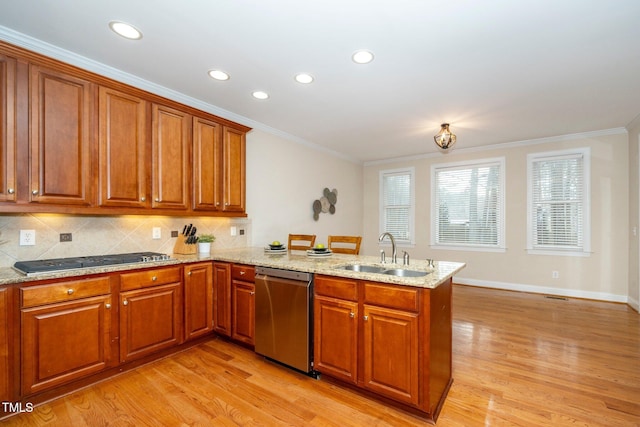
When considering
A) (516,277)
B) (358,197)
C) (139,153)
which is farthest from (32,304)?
(516,277)

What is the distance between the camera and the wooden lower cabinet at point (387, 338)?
1.83 metres

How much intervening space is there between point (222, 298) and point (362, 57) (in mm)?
2518

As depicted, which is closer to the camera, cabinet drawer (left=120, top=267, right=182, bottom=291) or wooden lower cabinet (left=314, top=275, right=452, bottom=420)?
wooden lower cabinet (left=314, top=275, right=452, bottom=420)

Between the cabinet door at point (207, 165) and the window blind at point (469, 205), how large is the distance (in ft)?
14.0

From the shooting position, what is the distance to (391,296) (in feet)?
Result: 6.33

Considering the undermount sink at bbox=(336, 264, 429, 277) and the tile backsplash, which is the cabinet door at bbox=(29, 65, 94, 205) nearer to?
the tile backsplash

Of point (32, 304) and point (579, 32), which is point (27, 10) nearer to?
point (32, 304)

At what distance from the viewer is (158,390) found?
7.18ft

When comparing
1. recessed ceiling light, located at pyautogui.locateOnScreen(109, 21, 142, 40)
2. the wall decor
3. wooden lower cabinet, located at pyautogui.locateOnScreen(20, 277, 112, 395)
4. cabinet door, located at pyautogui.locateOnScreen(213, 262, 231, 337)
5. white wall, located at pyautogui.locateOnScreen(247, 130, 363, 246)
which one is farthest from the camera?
the wall decor

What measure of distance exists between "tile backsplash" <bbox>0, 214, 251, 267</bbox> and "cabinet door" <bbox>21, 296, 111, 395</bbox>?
24.8 inches

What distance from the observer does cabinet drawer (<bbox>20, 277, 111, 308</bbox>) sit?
1.91 metres

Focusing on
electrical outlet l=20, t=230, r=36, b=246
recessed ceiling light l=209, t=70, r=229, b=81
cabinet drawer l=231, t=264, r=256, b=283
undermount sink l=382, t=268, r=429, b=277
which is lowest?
cabinet drawer l=231, t=264, r=256, b=283

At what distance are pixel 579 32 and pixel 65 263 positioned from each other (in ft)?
13.1

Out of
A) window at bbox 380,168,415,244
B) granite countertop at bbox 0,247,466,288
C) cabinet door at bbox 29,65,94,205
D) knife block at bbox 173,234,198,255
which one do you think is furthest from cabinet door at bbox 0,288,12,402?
window at bbox 380,168,415,244
